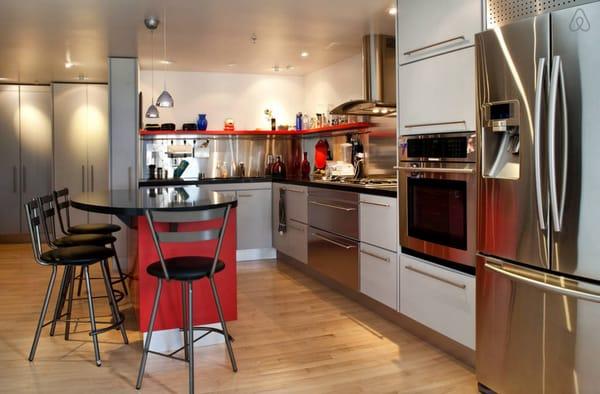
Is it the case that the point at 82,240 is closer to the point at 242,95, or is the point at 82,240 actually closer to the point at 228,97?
the point at 228,97

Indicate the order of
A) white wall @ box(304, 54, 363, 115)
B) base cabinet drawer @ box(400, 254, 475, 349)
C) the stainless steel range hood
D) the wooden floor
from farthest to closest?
white wall @ box(304, 54, 363, 115) → the stainless steel range hood → base cabinet drawer @ box(400, 254, 475, 349) → the wooden floor

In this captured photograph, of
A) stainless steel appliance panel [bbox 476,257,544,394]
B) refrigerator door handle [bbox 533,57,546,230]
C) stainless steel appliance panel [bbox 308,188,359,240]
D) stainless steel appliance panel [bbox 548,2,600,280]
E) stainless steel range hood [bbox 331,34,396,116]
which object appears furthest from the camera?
stainless steel range hood [bbox 331,34,396,116]

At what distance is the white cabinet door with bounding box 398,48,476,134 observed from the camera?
2.75 metres

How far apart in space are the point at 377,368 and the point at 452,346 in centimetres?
51

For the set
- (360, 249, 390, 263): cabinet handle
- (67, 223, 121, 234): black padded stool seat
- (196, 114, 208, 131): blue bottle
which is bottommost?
(360, 249, 390, 263): cabinet handle

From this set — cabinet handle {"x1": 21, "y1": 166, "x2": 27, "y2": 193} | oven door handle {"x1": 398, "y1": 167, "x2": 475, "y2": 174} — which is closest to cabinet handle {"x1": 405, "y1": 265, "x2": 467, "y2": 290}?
oven door handle {"x1": 398, "y1": 167, "x2": 475, "y2": 174}

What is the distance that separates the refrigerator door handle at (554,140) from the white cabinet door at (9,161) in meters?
7.28

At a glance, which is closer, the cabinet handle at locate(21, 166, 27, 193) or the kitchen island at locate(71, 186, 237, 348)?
the kitchen island at locate(71, 186, 237, 348)

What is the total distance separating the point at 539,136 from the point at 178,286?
221cm

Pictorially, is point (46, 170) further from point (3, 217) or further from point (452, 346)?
point (452, 346)

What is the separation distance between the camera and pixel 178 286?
317cm

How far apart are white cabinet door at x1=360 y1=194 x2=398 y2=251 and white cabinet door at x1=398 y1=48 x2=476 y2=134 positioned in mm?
541

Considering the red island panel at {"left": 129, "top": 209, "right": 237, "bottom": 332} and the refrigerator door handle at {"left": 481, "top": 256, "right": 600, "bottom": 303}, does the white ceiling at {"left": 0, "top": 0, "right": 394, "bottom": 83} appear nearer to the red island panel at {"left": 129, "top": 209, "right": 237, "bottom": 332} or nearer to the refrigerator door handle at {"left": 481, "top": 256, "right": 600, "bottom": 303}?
the red island panel at {"left": 129, "top": 209, "right": 237, "bottom": 332}

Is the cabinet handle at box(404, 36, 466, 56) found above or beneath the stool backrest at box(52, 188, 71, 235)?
above
